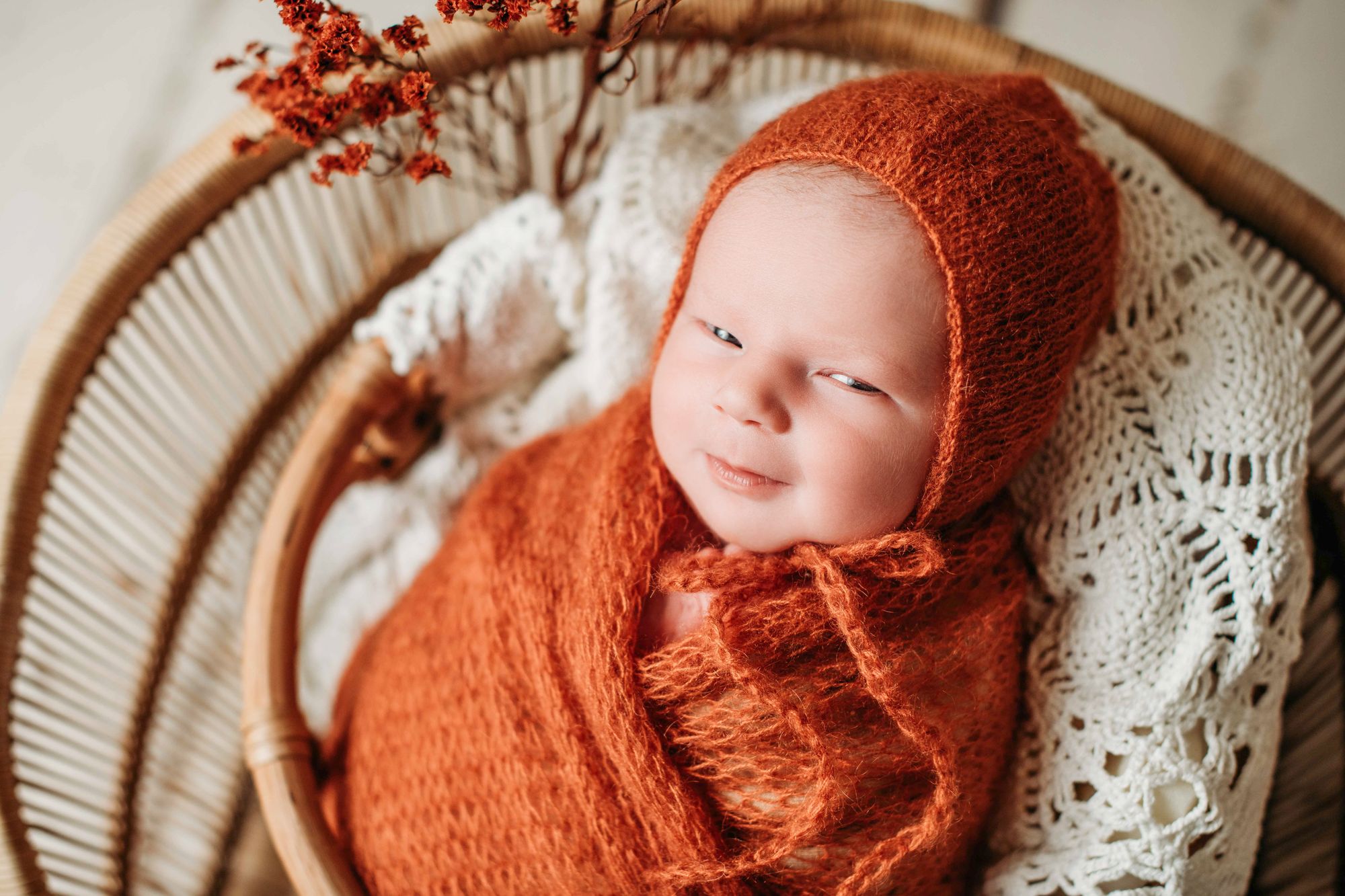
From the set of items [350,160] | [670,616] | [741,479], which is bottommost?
[670,616]

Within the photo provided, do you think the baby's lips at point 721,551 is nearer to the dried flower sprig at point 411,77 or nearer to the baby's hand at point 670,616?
the baby's hand at point 670,616

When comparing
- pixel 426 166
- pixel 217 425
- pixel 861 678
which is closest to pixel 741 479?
pixel 861 678

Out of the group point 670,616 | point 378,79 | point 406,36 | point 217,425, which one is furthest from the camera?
point 217,425

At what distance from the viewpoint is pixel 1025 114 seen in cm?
69

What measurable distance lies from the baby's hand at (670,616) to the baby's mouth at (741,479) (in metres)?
0.06

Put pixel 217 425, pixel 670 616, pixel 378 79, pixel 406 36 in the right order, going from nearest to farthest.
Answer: pixel 406 36 → pixel 670 616 → pixel 378 79 → pixel 217 425

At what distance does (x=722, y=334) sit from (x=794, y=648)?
23cm

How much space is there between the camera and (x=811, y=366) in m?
0.63

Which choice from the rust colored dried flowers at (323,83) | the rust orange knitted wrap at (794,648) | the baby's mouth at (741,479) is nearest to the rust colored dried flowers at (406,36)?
the rust colored dried flowers at (323,83)

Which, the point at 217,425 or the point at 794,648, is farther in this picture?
the point at 217,425

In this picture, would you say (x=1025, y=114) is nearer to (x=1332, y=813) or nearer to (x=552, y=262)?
(x=552, y=262)

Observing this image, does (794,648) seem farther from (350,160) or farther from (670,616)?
(350,160)

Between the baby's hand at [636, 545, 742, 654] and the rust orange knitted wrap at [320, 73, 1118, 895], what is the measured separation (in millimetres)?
26

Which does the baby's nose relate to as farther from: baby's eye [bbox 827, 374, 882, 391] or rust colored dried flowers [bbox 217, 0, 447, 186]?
rust colored dried flowers [bbox 217, 0, 447, 186]
